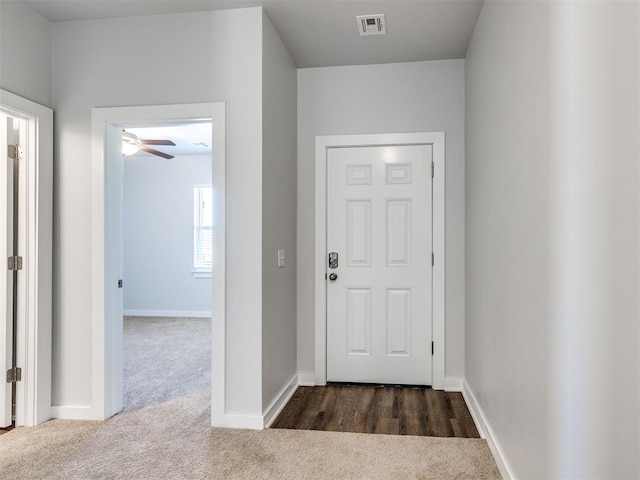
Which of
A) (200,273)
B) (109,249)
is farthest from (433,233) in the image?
(200,273)

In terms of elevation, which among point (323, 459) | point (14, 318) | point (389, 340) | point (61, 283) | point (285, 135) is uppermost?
point (285, 135)

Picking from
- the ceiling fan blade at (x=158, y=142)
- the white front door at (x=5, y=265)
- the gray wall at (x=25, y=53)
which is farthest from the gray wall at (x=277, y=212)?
the ceiling fan blade at (x=158, y=142)

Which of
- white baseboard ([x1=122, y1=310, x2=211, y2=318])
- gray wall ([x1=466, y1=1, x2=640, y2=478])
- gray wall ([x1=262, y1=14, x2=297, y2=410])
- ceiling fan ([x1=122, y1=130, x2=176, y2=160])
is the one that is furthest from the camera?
white baseboard ([x1=122, y1=310, x2=211, y2=318])

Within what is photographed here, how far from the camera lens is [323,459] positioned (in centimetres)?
246

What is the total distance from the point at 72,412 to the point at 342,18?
3.04 metres

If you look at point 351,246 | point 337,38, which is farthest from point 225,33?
point 351,246

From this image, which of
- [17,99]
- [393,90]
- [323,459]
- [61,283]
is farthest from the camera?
[393,90]

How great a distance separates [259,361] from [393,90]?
2317 millimetres

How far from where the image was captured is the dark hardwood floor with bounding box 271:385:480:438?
2.88 metres

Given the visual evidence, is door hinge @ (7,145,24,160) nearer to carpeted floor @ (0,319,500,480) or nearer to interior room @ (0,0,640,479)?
interior room @ (0,0,640,479)

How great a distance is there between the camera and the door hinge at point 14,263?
9.43 ft

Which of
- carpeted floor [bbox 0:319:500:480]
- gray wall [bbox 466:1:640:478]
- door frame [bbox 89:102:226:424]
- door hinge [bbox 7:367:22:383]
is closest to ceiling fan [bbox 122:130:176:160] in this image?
door frame [bbox 89:102:226:424]

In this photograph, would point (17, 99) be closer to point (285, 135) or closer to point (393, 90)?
point (285, 135)

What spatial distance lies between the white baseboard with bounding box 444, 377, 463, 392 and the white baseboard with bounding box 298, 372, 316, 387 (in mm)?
1035
